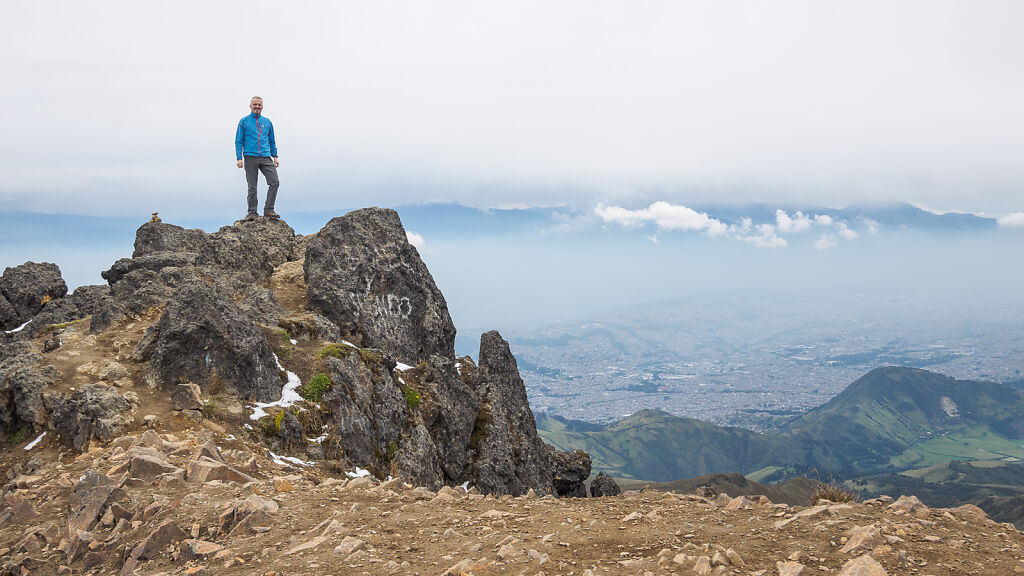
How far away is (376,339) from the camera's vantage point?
32.4 meters

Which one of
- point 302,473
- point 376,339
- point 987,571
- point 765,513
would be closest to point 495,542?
point 765,513

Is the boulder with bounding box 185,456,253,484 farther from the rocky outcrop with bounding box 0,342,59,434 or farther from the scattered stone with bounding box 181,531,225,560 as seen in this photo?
the rocky outcrop with bounding box 0,342,59,434

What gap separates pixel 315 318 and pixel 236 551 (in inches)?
744

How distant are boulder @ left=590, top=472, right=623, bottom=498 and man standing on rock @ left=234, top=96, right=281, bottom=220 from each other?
32099 millimetres

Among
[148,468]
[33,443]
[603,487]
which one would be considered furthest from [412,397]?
[603,487]

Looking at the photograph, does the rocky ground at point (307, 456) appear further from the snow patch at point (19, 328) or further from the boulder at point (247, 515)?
the snow patch at point (19, 328)

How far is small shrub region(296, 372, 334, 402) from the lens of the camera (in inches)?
→ 873

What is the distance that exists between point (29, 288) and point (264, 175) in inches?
552

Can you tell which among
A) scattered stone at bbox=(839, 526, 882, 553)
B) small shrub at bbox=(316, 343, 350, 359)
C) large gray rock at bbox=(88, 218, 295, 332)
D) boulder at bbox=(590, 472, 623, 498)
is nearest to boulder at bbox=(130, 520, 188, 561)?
scattered stone at bbox=(839, 526, 882, 553)

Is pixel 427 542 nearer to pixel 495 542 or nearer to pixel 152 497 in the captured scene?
pixel 495 542

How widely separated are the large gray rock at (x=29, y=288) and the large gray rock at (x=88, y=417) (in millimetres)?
17662

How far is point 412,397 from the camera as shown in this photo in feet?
94.3

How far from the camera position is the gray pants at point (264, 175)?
3522 cm

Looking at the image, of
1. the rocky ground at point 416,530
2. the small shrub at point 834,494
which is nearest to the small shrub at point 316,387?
the rocky ground at point 416,530
